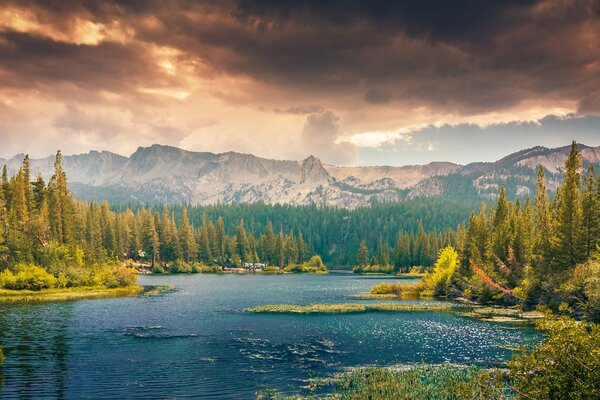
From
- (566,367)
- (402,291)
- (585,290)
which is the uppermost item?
(566,367)

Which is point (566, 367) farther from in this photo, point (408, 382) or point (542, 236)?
point (542, 236)

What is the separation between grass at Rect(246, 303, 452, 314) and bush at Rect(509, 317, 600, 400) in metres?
64.1

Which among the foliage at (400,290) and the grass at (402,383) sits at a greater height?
the grass at (402,383)

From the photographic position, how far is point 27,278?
103 metres

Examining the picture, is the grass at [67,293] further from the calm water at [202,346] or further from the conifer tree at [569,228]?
the conifer tree at [569,228]

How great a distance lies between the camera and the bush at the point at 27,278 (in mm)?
100938

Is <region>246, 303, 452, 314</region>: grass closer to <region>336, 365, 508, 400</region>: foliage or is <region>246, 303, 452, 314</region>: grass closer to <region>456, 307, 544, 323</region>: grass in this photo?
<region>456, 307, 544, 323</region>: grass

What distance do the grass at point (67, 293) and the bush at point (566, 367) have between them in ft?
304

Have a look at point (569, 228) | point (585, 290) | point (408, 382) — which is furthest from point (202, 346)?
point (569, 228)

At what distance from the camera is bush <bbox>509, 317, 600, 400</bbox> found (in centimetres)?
2106

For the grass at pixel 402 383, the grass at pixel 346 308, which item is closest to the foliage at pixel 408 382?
the grass at pixel 402 383

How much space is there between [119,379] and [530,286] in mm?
75585

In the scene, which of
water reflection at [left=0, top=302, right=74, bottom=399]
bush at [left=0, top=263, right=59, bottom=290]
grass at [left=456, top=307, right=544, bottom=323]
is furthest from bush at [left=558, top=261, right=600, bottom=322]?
bush at [left=0, top=263, right=59, bottom=290]

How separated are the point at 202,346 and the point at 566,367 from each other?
4228 centimetres
